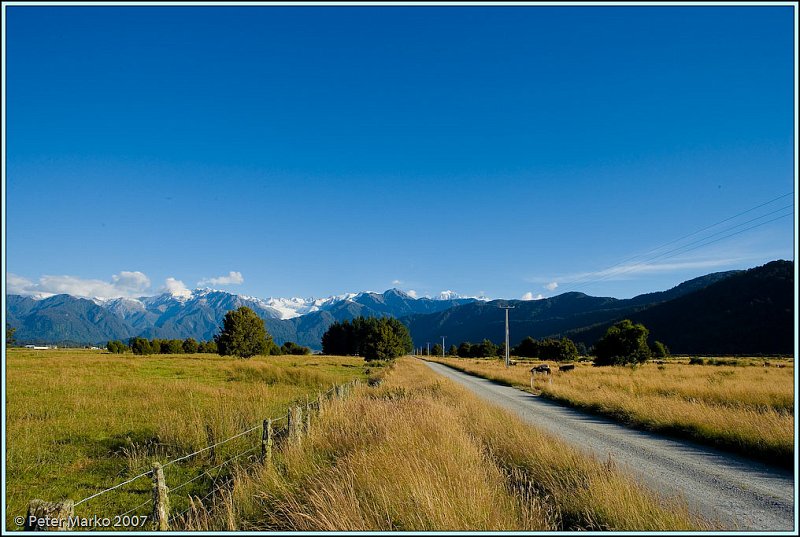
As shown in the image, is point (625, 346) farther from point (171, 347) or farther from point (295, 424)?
point (171, 347)

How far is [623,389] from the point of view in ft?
73.6

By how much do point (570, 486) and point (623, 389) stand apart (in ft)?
59.0

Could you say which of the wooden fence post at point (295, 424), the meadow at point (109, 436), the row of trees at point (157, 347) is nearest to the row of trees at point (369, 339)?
the row of trees at point (157, 347)

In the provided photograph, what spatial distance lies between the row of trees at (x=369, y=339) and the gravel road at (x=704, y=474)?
43.7 metres

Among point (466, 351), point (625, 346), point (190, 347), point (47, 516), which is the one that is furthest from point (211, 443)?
point (466, 351)

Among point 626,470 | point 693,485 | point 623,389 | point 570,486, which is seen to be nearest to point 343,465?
point 570,486

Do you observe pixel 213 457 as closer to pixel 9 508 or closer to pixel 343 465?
pixel 9 508

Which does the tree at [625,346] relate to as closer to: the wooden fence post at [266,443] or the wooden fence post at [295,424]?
the wooden fence post at [295,424]

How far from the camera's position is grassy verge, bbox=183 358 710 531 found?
17.9ft

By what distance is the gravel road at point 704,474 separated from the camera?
644 cm

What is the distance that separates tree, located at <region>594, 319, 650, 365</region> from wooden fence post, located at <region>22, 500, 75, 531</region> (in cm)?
5653

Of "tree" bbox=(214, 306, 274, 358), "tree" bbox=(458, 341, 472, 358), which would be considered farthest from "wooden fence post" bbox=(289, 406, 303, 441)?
"tree" bbox=(458, 341, 472, 358)

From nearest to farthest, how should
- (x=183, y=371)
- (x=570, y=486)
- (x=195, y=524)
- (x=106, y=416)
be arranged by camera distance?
(x=195, y=524) → (x=570, y=486) → (x=106, y=416) → (x=183, y=371)

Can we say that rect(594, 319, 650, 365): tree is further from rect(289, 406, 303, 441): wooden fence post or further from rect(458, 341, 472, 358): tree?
rect(458, 341, 472, 358): tree
